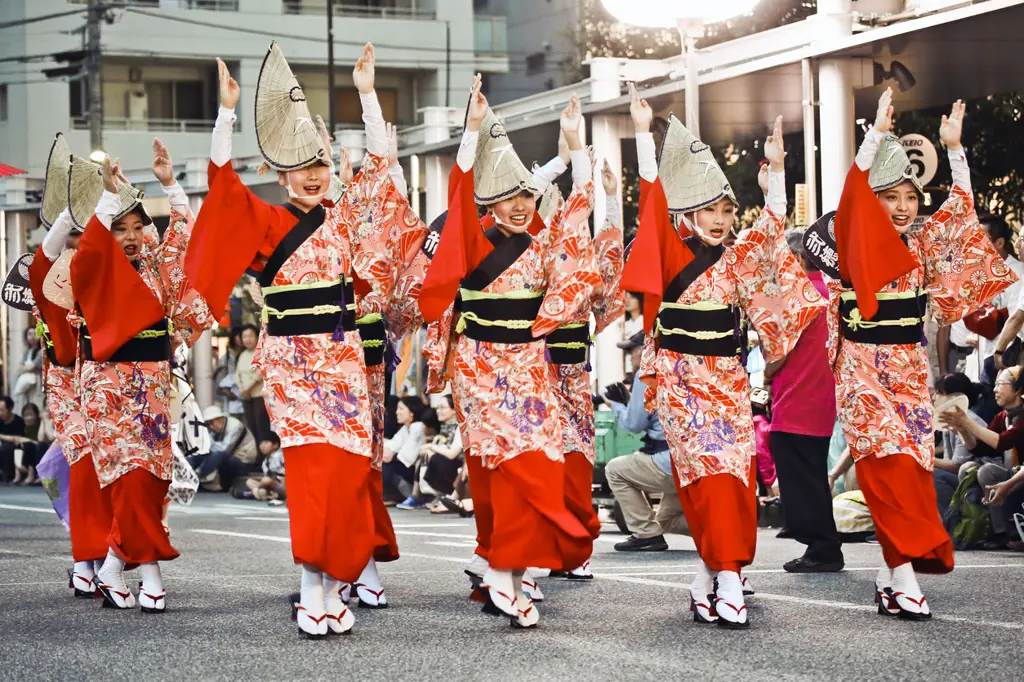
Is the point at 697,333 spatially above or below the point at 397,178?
below

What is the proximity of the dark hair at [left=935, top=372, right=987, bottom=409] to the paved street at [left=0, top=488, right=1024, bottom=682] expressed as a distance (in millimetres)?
1237

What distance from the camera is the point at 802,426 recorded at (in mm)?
8586

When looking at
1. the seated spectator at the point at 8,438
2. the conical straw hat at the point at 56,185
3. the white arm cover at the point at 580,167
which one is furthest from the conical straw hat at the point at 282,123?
the seated spectator at the point at 8,438

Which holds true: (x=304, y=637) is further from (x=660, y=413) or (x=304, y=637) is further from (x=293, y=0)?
(x=293, y=0)

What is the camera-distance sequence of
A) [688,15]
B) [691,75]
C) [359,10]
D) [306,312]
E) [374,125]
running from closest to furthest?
[306,312] → [374,125] → [688,15] → [691,75] → [359,10]

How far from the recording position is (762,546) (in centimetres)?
964

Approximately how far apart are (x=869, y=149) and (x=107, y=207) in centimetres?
318

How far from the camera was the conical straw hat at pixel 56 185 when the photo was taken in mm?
8016

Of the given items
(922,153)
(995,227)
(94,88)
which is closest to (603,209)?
(922,153)

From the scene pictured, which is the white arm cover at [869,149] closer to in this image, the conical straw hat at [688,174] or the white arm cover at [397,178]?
the conical straw hat at [688,174]

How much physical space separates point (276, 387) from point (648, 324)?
5.08 feet

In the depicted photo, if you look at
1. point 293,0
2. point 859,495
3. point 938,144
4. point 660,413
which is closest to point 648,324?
point 660,413

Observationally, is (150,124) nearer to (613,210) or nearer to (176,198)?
(176,198)

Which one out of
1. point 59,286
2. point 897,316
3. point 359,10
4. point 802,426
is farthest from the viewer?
point 359,10
